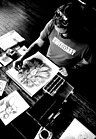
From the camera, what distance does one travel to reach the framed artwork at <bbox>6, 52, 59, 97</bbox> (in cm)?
173

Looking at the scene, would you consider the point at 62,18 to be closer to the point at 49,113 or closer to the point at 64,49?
the point at 64,49

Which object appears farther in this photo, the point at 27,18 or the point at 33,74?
the point at 27,18

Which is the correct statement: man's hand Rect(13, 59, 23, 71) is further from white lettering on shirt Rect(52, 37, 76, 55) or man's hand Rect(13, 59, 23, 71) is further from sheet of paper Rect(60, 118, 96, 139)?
sheet of paper Rect(60, 118, 96, 139)

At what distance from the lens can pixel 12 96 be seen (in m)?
1.68

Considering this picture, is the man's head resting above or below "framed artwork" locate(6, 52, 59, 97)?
above

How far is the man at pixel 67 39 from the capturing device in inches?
66.9

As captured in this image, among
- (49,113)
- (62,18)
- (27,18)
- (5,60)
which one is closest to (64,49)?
(62,18)

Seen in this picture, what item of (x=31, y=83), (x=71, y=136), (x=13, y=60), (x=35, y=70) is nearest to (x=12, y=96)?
(x=31, y=83)

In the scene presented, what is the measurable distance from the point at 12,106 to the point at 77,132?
2.11 ft

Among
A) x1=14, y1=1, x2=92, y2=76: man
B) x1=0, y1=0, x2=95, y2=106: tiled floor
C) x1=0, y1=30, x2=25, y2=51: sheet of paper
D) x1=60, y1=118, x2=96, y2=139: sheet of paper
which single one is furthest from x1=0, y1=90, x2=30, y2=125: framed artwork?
x1=0, y1=0, x2=95, y2=106: tiled floor

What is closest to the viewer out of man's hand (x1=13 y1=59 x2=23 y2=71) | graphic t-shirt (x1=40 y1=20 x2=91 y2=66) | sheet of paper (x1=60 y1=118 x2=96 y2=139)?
sheet of paper (x1=60 y1=118 x2=96 y2=139)


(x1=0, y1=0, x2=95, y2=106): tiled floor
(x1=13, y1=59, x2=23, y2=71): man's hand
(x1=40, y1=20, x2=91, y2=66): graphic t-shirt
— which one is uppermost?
(x1=40, y1=20, x2=91, y2=66): graphic t-shirt

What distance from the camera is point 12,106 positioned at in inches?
63.9

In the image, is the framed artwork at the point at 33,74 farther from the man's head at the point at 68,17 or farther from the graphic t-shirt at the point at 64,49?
the man's head at the point at 68,17
